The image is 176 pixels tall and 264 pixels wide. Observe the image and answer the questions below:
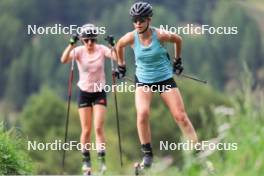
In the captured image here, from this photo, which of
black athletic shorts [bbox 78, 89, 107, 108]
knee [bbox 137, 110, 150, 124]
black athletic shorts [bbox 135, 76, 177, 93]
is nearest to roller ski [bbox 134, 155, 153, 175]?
knee [bbox 137, 110, 150, 124]

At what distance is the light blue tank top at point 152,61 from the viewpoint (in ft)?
41.7

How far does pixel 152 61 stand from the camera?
1277cm

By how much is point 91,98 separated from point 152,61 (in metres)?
Answer: 1.97

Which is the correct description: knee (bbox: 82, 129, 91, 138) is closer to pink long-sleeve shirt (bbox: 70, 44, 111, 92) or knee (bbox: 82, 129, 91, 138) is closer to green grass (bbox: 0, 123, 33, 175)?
pink long-sleeve shirt (bbox: 70, 44, 111, 92)

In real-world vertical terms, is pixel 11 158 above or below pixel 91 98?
below

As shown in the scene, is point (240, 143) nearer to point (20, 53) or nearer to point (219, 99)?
point (219, 99)

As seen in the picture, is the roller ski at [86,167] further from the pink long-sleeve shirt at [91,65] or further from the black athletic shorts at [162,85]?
the black athletic shorts at [162,85]

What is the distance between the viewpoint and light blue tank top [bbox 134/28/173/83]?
41.7ft

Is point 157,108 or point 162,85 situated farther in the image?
point 157,108

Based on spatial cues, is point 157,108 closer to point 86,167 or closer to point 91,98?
point 91,98

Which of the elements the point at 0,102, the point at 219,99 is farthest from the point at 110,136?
the point at 0,102

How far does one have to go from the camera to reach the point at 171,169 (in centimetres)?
824

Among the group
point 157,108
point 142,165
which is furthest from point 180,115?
point 157,108

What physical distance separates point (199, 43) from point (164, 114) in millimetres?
110277
